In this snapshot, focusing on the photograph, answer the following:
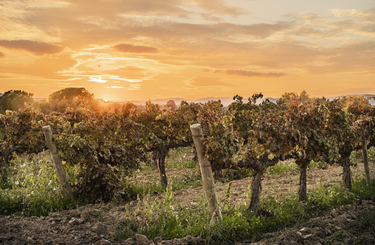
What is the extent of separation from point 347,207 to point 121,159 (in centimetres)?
570

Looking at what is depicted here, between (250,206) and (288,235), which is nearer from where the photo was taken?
(288,235)

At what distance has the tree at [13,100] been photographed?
1458 inches

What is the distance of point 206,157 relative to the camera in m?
5.08

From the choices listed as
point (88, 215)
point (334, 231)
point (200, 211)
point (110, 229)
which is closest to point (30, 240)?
point (110, 229)

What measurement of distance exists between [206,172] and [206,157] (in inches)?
11.0

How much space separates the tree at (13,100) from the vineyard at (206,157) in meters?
32.1

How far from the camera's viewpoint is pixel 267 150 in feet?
18.5

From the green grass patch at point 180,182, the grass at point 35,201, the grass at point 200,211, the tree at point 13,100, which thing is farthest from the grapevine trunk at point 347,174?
the tree at point 13,100

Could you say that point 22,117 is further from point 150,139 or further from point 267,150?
point 267,150

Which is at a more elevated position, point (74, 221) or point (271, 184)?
point (74, 221)

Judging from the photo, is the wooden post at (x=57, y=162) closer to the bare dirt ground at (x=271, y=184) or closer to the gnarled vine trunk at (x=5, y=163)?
the bare dirt ground at (x=271, y=184)

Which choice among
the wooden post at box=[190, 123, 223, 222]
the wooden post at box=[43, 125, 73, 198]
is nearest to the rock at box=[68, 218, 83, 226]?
the wooden post at box=[43, 125, 73, 198]

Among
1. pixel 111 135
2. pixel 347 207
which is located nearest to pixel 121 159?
pixel 111 135

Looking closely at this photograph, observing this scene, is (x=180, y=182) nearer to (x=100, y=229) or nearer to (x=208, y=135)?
(x=208, y=135)
